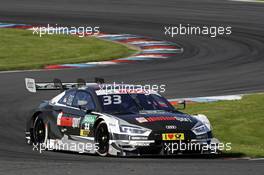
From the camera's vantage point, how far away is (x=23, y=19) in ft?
136

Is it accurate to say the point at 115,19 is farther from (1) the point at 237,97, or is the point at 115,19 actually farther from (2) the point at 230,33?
(1) the point at 237,97

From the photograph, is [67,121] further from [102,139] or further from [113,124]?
[113,124]

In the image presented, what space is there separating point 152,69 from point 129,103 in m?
13.0

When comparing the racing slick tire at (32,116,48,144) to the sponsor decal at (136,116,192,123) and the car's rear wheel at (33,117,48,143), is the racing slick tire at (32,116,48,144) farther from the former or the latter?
the sponsor decal at (136,116,192,123)

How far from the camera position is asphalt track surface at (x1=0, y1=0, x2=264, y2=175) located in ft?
44.7

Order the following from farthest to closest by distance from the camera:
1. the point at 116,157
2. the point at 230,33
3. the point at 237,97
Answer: the point at 230,33 < the point at 237,97 < the point at 116,157

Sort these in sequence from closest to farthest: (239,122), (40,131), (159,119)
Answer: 1. (159,119)
2. (40,131)
3. (239,122)

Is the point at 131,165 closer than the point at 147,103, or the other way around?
the point at 131,165

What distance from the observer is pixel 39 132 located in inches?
703

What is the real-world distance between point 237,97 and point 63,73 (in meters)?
6.60

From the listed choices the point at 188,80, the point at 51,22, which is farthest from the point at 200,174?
the point at 51,22
